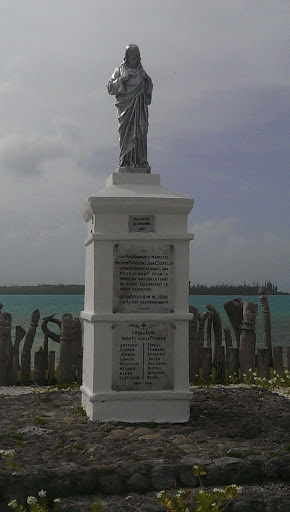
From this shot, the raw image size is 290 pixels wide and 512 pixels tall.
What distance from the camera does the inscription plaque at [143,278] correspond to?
8188mm

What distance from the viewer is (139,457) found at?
20.8ft

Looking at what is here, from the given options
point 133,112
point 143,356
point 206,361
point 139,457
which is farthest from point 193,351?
point 139,457

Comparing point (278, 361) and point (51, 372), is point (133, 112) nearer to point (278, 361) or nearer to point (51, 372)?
point (51, 372)

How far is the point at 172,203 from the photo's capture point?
8.23m

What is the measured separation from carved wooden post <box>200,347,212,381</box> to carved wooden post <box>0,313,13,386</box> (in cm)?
346

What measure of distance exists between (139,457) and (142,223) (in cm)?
299

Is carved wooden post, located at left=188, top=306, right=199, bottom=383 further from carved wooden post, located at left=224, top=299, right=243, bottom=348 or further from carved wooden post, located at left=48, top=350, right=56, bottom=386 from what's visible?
carved wooden post, located at left=48, top=350, right=56, bottom=386

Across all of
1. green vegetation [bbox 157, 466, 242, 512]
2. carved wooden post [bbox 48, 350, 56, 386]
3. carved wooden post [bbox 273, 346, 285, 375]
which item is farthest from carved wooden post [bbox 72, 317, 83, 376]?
green vegetation [bbox 157, 466, 242, 512]

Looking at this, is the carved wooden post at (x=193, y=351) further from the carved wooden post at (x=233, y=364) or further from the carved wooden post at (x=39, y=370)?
the carved wooden post at (x=39, y=370)

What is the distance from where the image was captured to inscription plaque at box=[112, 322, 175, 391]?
8117 millimetres

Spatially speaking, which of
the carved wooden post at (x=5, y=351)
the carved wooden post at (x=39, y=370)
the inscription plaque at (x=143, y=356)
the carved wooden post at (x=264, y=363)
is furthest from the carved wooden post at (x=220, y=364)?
the inscription plaque at (x=143, y=356)

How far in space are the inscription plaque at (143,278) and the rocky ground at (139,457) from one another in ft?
4.69

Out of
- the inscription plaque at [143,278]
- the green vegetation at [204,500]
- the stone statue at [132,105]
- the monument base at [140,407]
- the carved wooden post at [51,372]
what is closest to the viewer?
the green vegetation at [204,500]

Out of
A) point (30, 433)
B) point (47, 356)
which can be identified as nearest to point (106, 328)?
point (30, 433)
